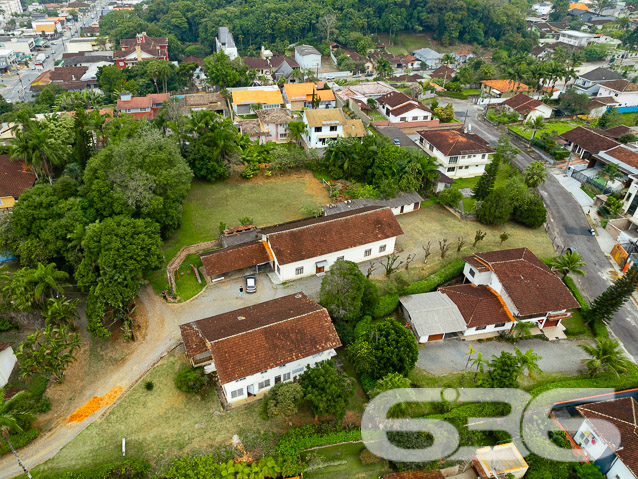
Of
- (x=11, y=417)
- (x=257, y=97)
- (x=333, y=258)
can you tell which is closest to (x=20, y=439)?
(x=11, y=417)

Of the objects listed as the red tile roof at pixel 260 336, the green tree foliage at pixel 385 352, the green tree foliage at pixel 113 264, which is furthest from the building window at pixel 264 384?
the green tree foliage at pixel 113 264

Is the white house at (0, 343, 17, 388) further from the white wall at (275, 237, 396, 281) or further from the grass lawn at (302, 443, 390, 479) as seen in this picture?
the grass lawn at (302, 443, 390, 479)

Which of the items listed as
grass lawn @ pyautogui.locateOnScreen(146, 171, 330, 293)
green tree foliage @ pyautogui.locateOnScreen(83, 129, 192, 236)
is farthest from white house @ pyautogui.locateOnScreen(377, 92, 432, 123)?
green tree foliage @ pyautogui.locateOnScreen(83, 129, 192, 236)

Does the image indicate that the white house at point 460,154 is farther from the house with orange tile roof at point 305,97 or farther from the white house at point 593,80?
the white house at point 593,80

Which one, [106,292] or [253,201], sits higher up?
[106,292]

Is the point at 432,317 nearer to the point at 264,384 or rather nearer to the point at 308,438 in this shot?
the point at 308,438

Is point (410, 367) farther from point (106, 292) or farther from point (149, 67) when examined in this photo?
point (149, 67)

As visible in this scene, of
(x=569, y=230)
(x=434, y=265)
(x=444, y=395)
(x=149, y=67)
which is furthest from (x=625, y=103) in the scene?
(x=149, y=67)
